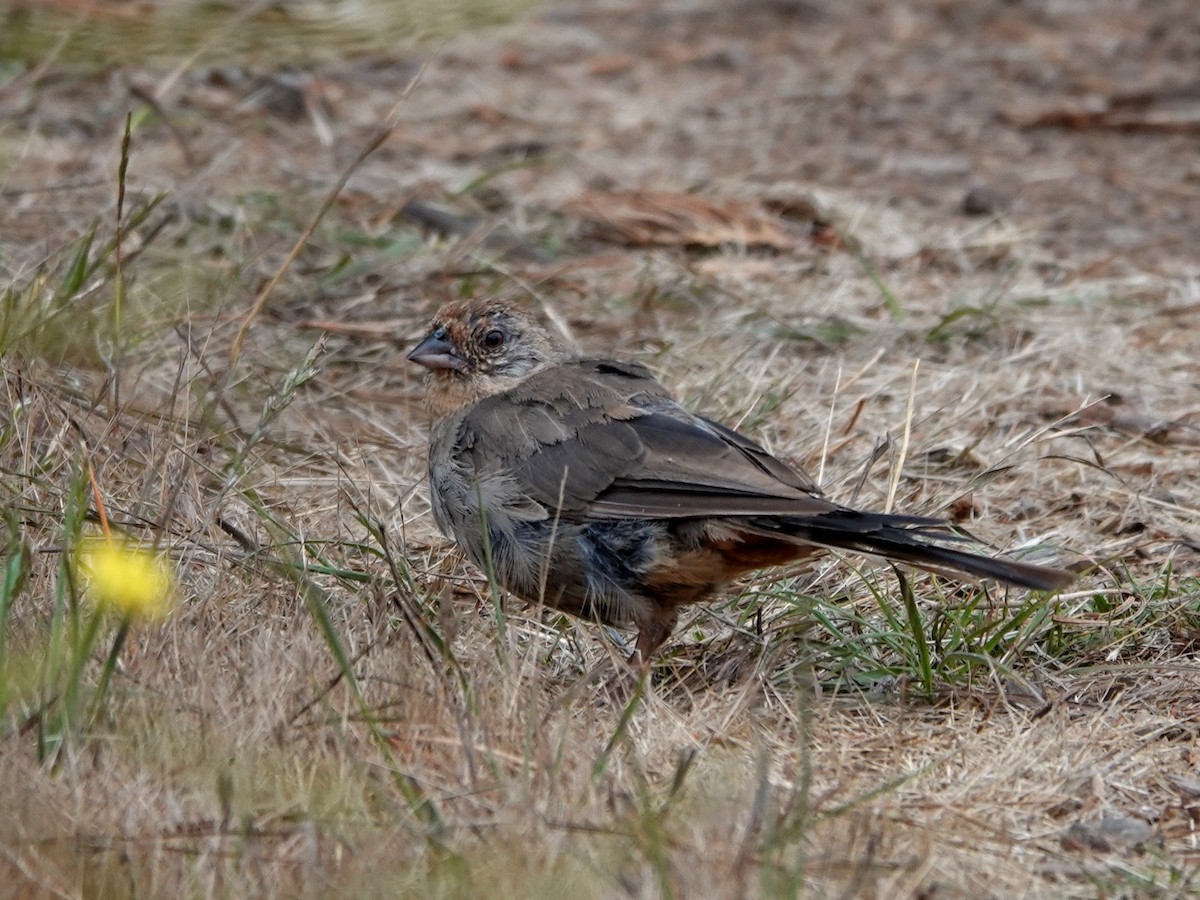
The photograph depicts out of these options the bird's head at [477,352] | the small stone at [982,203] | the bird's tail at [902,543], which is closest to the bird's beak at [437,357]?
the bird's head at [477,352]

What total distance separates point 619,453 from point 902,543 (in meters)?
0.83

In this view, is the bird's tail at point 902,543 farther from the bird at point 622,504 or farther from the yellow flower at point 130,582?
the yellow flower at point 130,582

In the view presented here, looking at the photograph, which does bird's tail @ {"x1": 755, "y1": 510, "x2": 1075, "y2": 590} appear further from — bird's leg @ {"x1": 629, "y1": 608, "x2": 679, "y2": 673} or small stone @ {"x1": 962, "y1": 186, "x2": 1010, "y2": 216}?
small stone @ {"x1": 962, "y1": 186, "x2": 1010, "y2": 216}

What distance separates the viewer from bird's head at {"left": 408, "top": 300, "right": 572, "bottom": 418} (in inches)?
182

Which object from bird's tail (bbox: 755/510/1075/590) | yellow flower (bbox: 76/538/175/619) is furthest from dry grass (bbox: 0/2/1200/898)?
bird's tail (bbox: 755/510/1075/590)

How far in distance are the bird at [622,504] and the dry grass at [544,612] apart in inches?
6.8

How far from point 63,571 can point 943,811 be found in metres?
1.72

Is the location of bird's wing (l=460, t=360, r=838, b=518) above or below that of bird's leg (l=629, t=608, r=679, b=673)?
above

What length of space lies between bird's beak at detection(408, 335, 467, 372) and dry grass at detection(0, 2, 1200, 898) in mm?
381

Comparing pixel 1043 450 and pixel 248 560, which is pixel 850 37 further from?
pixel 248 560

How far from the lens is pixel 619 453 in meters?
4.05

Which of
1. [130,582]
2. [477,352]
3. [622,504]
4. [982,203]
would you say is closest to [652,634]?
[622,504]

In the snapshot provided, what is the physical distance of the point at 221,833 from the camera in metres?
2.71

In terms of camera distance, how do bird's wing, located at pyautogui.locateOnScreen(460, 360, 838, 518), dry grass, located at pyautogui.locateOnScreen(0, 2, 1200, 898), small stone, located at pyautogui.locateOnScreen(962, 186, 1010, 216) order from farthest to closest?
small stone, located at pyautogui.locateOnScreen(962, 186, 1010, 216), bird's wing, located at pyautogui.locateOnScreen(460, 360, 838, 518), dry grass, located at pyautogui.locateOnScreen(0, 2, 1200, 898)
